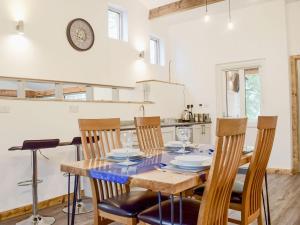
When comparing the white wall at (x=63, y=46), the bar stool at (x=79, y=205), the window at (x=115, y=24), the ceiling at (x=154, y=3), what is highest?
the ceiling at (x=154, y=3)

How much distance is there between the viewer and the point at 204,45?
6137 mm

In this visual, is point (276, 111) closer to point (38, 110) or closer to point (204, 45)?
point (204, 45)

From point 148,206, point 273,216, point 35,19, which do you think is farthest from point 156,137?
point 35,19

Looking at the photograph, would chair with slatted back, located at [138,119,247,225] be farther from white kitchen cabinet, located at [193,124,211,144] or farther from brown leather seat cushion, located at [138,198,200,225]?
white kitchen cabinet, located at [193,124,211,144]

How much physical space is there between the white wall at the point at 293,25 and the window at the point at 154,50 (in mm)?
2766

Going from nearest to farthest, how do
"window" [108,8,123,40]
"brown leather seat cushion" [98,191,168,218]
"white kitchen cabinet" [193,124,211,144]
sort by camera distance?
1. "brown leather seat cushion" [98,191,168,218]
2. "window" [108,8,123,40]
3. "white kitchen cabinet" [193,124,211,144]

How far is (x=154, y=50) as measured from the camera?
21.2 feet

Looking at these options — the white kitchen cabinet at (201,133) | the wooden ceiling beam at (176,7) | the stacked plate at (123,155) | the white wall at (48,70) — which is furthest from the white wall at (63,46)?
the stacked plate at (123,155)

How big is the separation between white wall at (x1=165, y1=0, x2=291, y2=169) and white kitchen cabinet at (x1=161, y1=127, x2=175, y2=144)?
1378mm

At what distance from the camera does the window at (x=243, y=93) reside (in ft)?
18.4

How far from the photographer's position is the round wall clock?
428 cm

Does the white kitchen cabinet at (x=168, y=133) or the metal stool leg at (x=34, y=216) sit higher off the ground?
the white kitchen cabinet at (x=168, y=133)

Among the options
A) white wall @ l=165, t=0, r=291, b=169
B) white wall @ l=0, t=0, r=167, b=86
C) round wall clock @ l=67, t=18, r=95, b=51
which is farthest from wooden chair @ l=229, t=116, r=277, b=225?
white wall @ l=165, t=0, r=291, b=169

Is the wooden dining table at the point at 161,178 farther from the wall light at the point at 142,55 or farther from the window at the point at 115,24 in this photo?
the wall light at the point at 142,55
